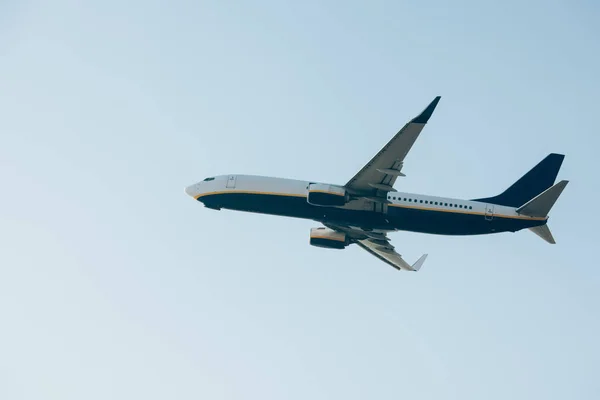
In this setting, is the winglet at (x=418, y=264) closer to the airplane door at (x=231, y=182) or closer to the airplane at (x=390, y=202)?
the airplane at (x=390, y=202)

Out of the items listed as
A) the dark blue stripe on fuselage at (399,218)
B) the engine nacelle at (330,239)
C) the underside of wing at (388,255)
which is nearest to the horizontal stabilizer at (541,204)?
the dark blue stripe on fuselage at (399,218)

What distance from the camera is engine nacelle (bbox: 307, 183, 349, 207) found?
2500 inches

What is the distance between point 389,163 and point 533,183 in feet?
49.3

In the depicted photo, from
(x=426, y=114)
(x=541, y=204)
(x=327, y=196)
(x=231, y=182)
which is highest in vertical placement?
(x=231, y=182)

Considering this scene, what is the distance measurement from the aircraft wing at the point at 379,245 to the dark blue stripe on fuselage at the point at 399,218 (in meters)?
2.55

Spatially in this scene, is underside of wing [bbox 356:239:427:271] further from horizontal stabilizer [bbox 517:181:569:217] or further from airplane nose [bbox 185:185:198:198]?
airplane nose [bbox 185:185:198:198]

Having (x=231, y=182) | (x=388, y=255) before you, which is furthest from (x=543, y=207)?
(x=231, y=182)

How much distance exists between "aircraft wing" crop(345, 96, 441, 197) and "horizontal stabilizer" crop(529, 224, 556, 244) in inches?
489

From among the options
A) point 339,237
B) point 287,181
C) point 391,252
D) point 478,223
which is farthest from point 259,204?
point 478,223

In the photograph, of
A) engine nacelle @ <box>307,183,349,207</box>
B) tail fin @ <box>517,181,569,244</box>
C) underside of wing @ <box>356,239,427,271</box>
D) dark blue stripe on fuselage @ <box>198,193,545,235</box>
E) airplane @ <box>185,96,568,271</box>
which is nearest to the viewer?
tail fin @ <box>517,181,569,244</box>

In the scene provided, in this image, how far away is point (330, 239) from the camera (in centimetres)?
7138

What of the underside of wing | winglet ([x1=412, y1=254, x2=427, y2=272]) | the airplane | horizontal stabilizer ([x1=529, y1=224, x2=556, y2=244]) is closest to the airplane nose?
the airplane

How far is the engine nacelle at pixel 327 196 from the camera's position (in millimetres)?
63500

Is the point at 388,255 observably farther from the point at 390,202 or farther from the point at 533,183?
the point at 533,183
